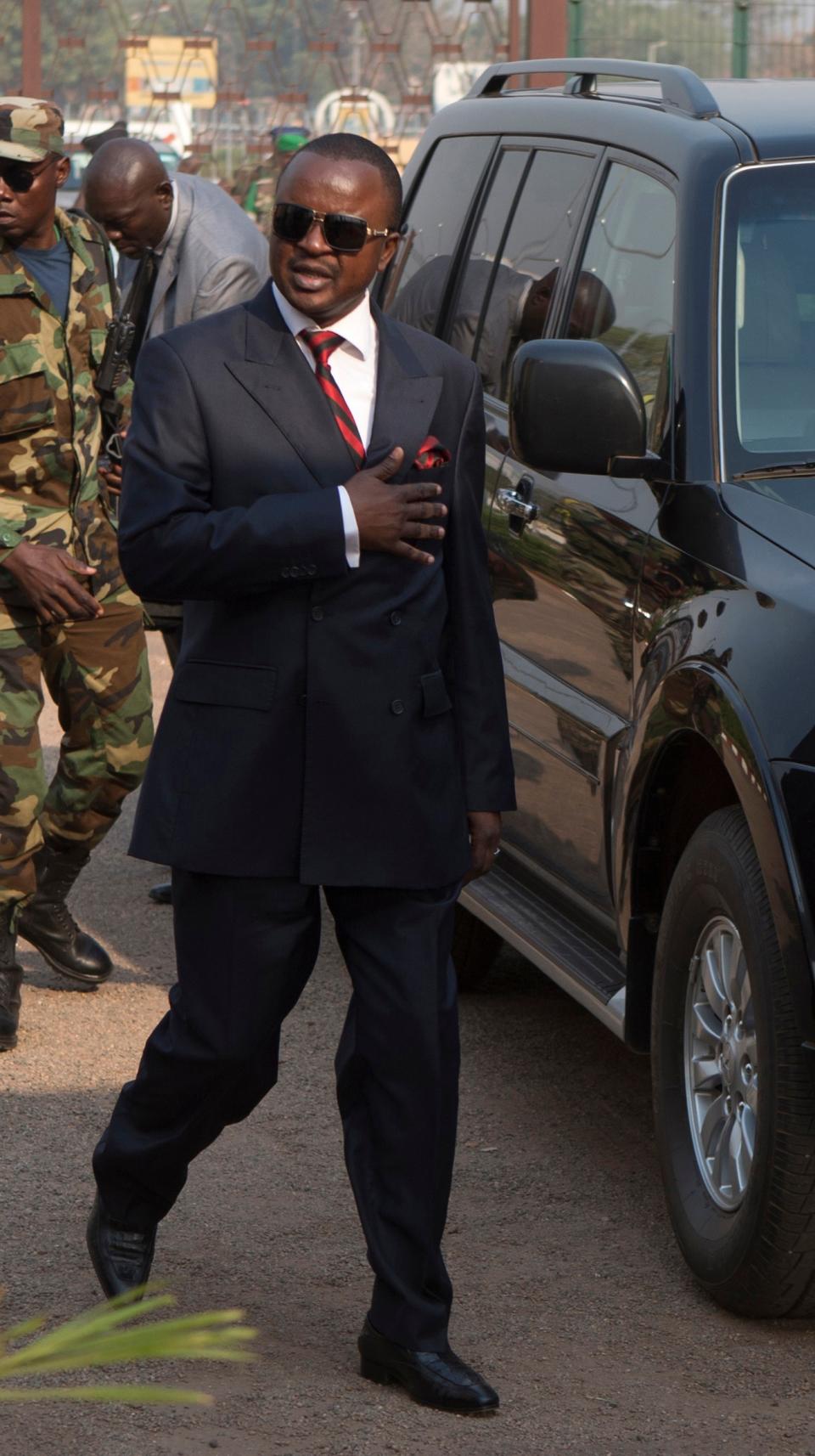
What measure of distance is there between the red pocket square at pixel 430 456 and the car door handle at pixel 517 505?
1.36m

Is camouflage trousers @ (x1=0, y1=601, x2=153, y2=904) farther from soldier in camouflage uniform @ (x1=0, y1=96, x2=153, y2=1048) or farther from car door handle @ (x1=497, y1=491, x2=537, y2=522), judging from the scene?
car door handle @ (x1=497, y1=491, x2=537, y2=522)

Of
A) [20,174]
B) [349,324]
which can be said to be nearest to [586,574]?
[349,324]

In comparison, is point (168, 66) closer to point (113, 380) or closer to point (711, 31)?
point (711, 31)

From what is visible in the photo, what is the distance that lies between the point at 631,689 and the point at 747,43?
24.8 ft

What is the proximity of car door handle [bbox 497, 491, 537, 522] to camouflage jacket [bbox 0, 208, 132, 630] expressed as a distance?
103 centimetres

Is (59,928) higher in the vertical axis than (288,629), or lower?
lower

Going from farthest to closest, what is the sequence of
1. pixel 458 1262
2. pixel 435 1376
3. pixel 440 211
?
pixel 440 211
pixel 458 1262
pixel 435 1376

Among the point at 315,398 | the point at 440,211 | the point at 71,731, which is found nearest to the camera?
the point at 315,398

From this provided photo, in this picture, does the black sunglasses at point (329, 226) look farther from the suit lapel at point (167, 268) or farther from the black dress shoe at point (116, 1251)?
the suit lapel at point (167, 268)

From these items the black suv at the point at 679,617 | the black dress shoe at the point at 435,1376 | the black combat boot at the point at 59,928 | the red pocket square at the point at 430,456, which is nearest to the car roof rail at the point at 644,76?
the black suv at the point at 679,617

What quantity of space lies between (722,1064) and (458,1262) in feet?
2.17

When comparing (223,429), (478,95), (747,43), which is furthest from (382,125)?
(223,429)

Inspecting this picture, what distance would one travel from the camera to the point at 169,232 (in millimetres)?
6344

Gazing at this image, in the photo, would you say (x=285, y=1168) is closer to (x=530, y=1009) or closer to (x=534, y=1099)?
(x=534, y=1099)
